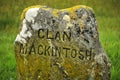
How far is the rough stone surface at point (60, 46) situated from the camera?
6.66m

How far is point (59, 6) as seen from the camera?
17953 mm

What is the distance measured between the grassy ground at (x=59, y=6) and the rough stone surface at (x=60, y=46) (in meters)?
1.72

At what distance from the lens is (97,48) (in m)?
6.69

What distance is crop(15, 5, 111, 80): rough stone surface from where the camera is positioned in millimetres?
6664

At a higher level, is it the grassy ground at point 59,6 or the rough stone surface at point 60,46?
the rough stone surface at point 60,46

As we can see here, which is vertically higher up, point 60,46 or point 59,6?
point 60,46

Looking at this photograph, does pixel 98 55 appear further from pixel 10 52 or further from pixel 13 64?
pixel 10 52

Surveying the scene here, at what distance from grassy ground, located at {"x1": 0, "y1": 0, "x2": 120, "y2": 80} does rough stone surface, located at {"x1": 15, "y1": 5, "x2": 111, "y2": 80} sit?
1724 millimetres

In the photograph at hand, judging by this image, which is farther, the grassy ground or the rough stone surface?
the grassy ground

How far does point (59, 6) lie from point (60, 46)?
37.1ft

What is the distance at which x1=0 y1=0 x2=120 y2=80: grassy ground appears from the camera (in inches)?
363

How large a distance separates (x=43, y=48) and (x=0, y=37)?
5.69m

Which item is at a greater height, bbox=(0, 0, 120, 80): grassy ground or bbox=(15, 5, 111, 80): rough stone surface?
bbox=(15, 5, 111, 80): rough stone surface

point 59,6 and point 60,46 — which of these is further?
point 59,6
